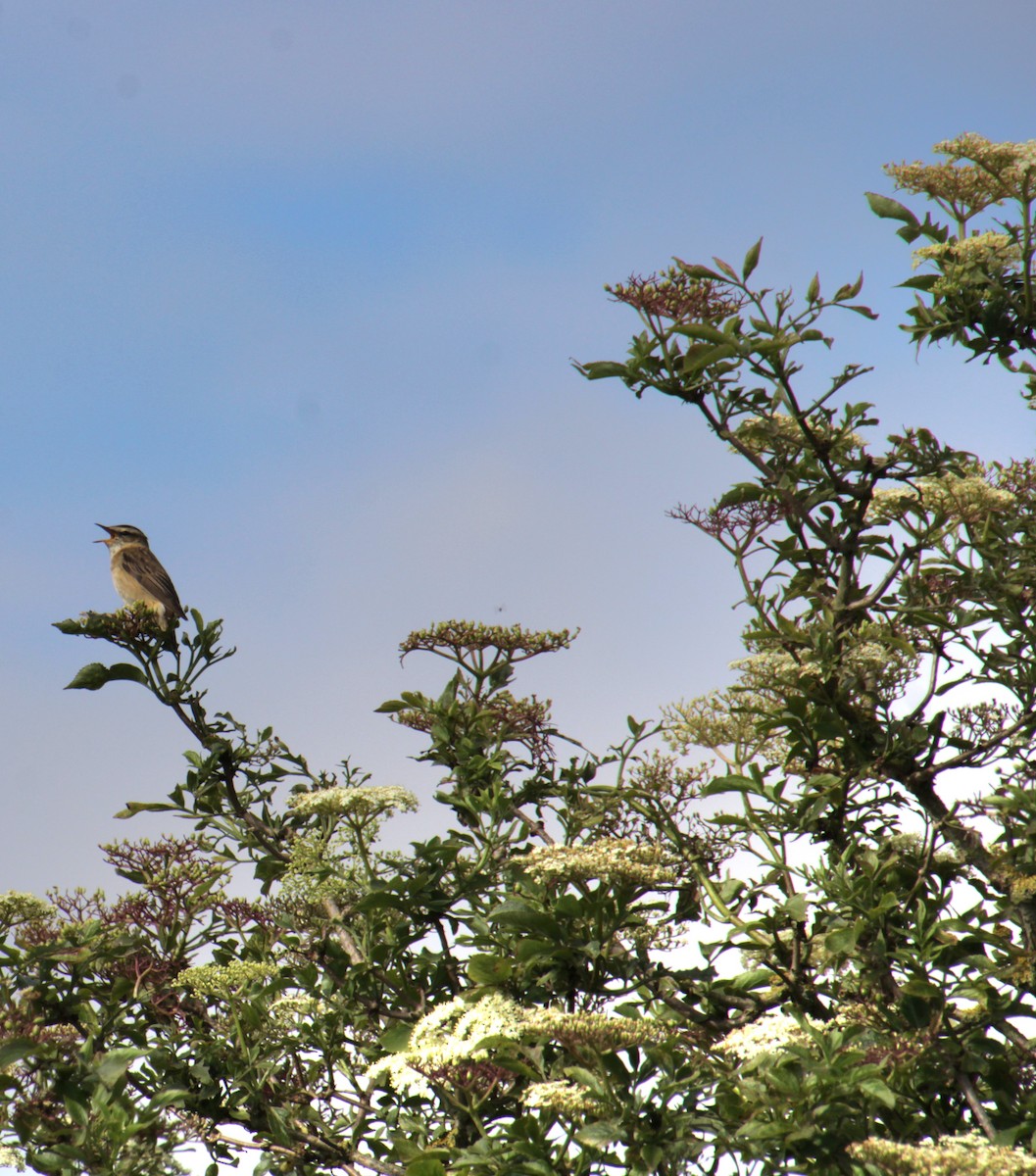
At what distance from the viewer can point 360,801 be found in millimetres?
6137

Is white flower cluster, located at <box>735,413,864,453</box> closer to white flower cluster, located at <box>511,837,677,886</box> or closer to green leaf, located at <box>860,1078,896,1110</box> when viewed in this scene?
white flower cluster, located at <box>511,837,677,886</box>

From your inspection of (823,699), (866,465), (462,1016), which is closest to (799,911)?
(823,699)

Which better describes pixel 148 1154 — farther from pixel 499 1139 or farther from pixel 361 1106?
pixel 499 1139

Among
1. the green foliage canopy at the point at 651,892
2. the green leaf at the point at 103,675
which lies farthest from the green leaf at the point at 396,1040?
the green leaf at the point at 103,675

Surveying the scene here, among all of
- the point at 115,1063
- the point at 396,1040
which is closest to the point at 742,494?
the point at 396,1040

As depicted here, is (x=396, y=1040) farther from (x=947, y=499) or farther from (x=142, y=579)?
(x=142, y=579)

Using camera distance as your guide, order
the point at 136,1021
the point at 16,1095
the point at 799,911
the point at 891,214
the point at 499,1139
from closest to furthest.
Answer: the point at 499,1139 < the point at 799,911 < the point at 16,1095 < the point at 136,1021 < the point at 891,214

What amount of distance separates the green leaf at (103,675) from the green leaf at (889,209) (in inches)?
186

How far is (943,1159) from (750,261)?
154 inches

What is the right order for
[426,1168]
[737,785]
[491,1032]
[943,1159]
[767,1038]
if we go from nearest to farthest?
[943,1159] → [767,1038] → [491,1032] → [426,1168] → [737,785]

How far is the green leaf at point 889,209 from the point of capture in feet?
23.3

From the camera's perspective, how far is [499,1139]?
5.02 metres

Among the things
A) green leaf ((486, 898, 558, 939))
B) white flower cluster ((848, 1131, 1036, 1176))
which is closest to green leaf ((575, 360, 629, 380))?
green leaf ((486, 898, 558, 939))

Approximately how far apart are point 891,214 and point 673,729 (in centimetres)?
307
